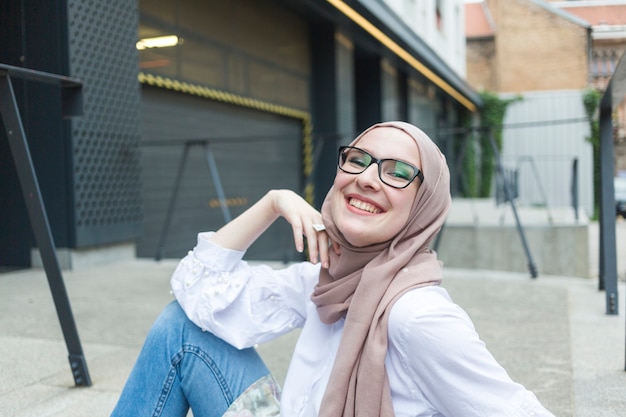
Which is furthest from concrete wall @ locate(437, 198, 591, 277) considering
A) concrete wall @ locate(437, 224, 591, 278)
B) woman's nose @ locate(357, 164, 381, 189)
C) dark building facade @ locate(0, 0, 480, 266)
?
woman's nose @ locate(357, 164, 381, 189)

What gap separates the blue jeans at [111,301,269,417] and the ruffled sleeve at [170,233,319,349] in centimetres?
5

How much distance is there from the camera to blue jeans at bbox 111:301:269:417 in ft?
5.36

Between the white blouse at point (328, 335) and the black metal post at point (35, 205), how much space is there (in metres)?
0.88

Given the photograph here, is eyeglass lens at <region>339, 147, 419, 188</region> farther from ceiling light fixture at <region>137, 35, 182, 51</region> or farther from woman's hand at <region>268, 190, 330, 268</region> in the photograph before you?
ceiling light fixture at <region>137, 35, 182, 51</region>

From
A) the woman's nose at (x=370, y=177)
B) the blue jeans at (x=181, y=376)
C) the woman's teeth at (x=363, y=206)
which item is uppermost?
the woman's nose at (x=370, y=177)

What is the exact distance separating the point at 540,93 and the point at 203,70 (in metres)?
18.0

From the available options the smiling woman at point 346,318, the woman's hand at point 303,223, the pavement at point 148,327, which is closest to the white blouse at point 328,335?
the smiling woman at point 346,318

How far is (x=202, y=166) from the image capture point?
27.4 feet

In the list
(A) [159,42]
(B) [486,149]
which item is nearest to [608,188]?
(A) [159,42]

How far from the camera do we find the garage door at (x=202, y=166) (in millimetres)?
7117

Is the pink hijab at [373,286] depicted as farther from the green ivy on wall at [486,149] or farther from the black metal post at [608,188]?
the green ivy on wall at [486,149]

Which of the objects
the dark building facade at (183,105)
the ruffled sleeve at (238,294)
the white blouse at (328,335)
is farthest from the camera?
the dark building facade at (183,105)

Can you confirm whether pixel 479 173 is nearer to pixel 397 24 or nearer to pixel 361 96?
pixel 361 96

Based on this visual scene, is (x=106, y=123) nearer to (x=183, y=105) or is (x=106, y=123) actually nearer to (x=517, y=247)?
(x=183, y=105)
